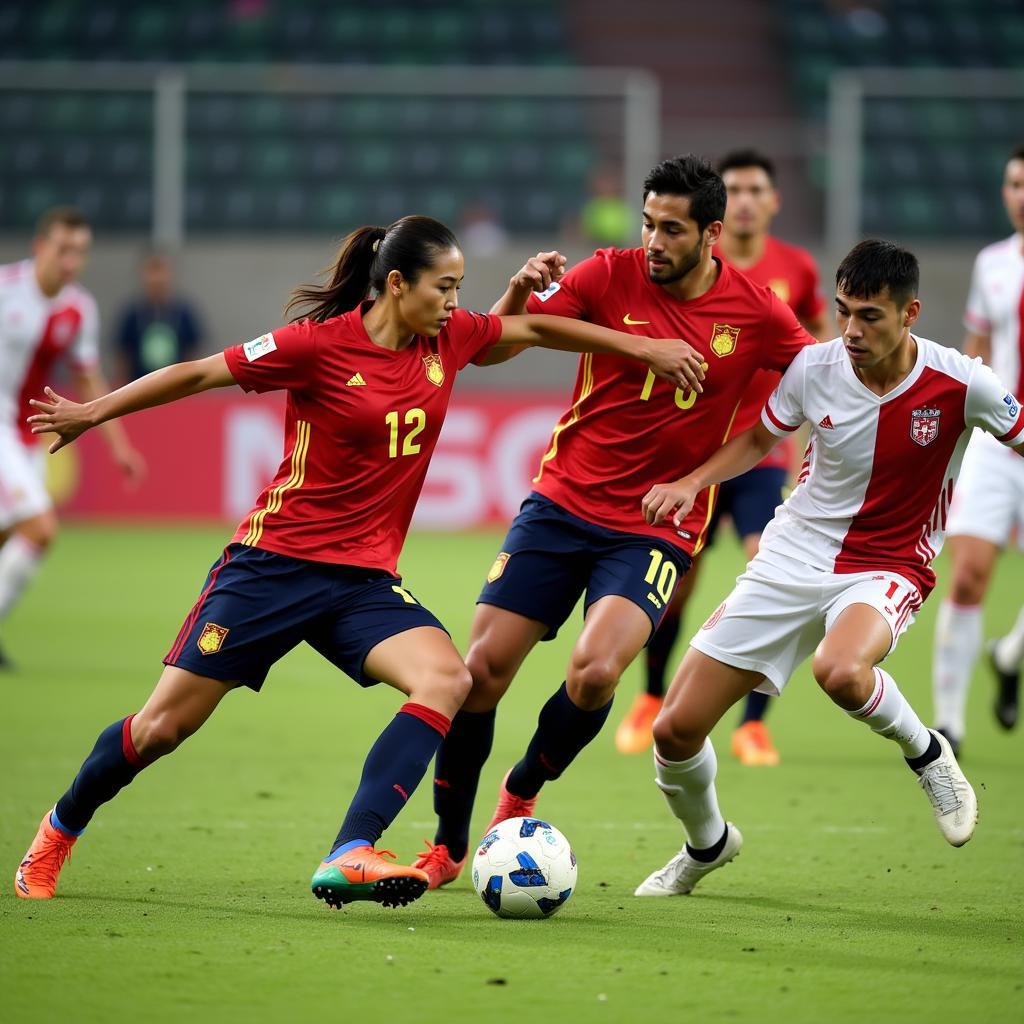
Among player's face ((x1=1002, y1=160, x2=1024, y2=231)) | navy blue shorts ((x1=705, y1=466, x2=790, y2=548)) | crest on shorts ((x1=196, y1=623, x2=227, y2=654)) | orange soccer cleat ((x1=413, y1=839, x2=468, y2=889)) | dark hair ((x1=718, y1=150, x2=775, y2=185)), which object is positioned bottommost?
orange soccer cleat ((x1=413, y1=839, x2=468, y2=889))

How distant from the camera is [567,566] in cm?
530

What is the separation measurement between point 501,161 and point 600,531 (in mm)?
13274

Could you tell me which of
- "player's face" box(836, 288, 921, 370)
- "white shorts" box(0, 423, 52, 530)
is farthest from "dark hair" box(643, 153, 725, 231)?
"white shorts" box(0, 423, 52, 530)

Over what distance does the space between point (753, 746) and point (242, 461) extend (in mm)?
9810

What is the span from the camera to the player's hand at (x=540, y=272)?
16.5 feet

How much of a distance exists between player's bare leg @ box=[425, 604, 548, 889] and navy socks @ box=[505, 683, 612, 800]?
0.14 m

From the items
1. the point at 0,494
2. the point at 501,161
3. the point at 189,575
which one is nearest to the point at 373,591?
Answer: the point at 0,494

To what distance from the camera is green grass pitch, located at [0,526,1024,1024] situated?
3.79m

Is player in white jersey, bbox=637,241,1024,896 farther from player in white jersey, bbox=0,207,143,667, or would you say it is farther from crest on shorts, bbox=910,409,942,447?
player in white jersey, bbox=0,207,143,667

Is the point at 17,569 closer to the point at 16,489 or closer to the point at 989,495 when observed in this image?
the point at 16,489

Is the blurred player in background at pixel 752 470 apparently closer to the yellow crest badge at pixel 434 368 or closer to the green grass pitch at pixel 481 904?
the green grass pitch at pixel 481 904

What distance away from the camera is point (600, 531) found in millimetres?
5273

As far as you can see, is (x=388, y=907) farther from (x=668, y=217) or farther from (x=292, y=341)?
(x=668, y=217)

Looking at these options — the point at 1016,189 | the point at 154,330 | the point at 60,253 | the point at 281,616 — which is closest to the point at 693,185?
the point at 281,616
